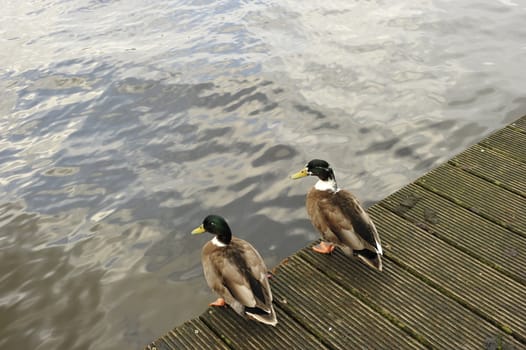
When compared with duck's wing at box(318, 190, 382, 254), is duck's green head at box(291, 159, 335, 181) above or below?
above

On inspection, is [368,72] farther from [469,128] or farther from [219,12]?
[219,12]

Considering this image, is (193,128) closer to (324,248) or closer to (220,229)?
(220,229)

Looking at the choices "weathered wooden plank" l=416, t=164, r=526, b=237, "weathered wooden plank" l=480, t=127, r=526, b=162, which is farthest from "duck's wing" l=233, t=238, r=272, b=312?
"weathered wooden plank" l=480, t=127, r=526, b=162

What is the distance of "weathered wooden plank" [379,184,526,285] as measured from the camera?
4.06 meters

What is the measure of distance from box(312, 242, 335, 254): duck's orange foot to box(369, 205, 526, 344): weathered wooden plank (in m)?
0.50

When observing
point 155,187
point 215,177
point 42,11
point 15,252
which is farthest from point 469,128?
point 42,11

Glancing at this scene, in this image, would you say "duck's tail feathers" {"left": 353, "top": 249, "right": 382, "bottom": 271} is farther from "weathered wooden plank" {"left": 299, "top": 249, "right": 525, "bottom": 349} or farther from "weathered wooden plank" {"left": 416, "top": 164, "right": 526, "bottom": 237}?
"weathered wooden plank" {"left": 416, "top": 164, "right": 526, "bottom": 237}

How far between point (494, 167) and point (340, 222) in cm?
211

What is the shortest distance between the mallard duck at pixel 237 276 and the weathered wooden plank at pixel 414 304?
0.64 m

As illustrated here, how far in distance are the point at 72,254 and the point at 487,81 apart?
7.37 metres

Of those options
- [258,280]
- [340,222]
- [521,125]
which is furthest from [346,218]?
[521,125]

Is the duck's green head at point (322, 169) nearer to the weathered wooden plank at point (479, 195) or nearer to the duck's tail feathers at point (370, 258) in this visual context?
the duck's tail feathers at point (370, 258)

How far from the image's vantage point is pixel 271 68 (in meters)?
9.66

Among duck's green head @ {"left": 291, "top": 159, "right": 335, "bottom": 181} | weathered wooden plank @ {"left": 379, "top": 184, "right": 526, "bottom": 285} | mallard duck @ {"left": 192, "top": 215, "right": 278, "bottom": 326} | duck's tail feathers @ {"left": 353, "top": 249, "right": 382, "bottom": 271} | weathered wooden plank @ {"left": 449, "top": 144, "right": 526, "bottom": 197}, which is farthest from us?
weathered wooden plank @ {"left": 449, "top": 144, "right": 526, "bottom": 197}
